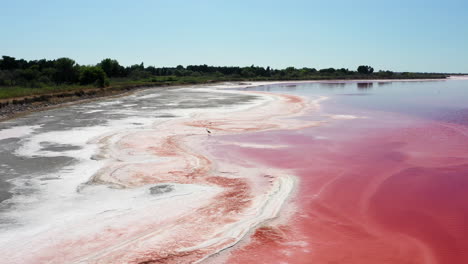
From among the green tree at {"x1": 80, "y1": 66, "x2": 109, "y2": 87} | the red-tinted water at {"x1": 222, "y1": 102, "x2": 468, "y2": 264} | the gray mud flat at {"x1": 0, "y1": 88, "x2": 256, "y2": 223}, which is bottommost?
the red-tinted water at {"x1": 222, "y1": 102, "x2": 468, "y2": 264}

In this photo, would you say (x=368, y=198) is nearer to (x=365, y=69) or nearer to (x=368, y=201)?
(x=368, y=201)

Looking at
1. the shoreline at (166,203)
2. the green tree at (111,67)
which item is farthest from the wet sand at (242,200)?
the green tree at (111,67)

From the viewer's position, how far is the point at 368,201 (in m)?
10.0

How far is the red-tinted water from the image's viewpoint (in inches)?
292

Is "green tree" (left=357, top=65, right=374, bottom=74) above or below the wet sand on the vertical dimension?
above

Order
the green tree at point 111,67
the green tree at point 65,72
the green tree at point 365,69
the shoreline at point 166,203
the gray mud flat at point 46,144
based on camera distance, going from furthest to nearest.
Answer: the green tree at point 365,69
the green tree at point 111,67
the green tree at point 65,72
the gray mud flat at point 46,144
the shoreline at point 166,203

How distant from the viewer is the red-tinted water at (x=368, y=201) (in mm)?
7410

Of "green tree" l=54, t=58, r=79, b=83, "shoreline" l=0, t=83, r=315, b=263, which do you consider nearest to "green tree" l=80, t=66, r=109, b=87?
"green tree" l=54, t=58, r=79, b=83

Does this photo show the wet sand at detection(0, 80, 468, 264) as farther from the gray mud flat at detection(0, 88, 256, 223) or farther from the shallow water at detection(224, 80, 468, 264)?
the gray mud flat at detection(0, 88, 256, 223)

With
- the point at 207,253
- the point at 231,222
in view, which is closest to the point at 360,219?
the point at 231,222

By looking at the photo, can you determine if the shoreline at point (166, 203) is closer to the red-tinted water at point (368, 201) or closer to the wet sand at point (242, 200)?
the wet sand at point (242, 200)

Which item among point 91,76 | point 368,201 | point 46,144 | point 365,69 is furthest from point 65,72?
point 365,69

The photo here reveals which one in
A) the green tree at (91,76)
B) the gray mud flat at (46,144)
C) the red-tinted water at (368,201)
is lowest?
the red-tinted water at (368,201)

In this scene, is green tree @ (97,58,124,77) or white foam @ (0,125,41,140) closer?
white foam @ (0,125,41,140)
